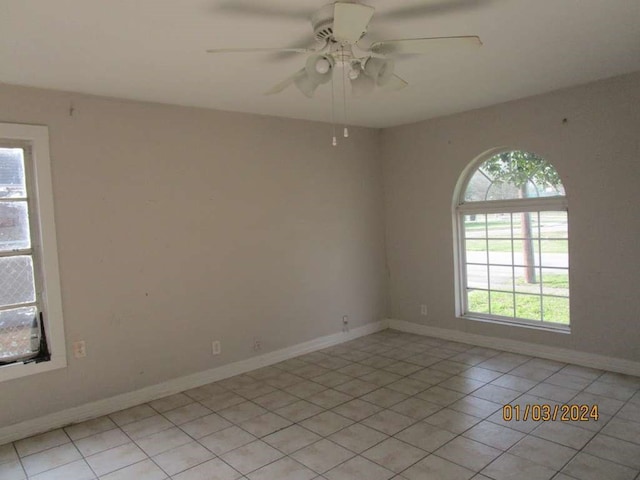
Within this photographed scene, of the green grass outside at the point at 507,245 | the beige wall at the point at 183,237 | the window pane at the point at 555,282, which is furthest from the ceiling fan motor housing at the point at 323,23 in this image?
the window pane at the point at 555,282

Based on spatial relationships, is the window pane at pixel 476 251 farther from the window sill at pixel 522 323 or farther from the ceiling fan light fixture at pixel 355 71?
the ceiling fan light fixture at pixel 355 71

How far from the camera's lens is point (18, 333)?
311 centimetres

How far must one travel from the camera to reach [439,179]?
477cm

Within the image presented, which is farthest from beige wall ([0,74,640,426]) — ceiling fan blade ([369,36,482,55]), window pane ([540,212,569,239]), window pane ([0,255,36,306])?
ceiling fan blade ([369,36,482,55])

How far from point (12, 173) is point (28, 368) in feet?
4.41

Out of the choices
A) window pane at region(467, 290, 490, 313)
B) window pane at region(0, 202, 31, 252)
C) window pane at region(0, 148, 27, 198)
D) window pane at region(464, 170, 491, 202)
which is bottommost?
window pane at region(467, 290, 490, 313)

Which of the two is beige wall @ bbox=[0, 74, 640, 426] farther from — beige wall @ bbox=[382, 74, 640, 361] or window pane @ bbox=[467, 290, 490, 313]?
window pane @ bbox=[467, 290, 490, 313]

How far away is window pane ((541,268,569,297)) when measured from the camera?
13.1ft

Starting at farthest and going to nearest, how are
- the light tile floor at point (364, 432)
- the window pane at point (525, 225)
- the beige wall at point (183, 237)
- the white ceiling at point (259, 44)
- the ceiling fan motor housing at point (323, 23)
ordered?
the window pane at point (525, 225) < the beige wall at point (183, 237) < the light tile floor at point (364, 432) < the white ceiling at point (259, 44) < the ceiling fan motor housing at point (323, 23)

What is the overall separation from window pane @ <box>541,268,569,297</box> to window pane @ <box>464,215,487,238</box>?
2.37 feet

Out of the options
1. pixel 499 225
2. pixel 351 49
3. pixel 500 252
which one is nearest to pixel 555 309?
pixel 500 252

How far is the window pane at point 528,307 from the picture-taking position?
4.21 m

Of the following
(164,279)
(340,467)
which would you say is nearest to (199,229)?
(164,279)

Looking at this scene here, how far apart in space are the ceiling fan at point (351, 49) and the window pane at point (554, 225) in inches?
90.9
